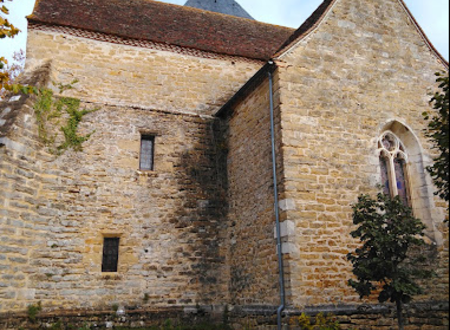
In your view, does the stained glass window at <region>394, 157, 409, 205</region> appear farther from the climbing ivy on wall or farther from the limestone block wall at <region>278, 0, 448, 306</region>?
the climbing ivy on wall

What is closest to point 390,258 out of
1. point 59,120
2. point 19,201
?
point 19,201

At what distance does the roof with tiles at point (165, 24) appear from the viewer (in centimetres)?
1084

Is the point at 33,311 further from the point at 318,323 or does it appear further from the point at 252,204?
the point at 318,323

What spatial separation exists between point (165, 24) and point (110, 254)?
6.85 metres

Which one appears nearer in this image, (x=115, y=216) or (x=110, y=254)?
(x=110, y=254)

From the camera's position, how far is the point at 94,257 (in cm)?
877

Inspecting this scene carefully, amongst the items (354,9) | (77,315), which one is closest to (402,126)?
(354,9)

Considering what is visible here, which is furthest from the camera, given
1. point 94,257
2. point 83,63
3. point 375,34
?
point 83,63

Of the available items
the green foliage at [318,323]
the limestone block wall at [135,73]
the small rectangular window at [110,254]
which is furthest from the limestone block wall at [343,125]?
the small rectangular window at [110,254]

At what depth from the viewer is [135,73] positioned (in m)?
10.6

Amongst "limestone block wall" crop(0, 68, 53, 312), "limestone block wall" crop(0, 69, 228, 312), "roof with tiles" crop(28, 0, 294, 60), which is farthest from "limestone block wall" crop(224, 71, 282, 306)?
"limestone block wall" crop(0, 68, 53, 312)

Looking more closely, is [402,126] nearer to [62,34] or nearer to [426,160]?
[426,160]

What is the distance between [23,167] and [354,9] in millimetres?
7902

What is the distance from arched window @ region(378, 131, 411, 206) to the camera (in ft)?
28.7
